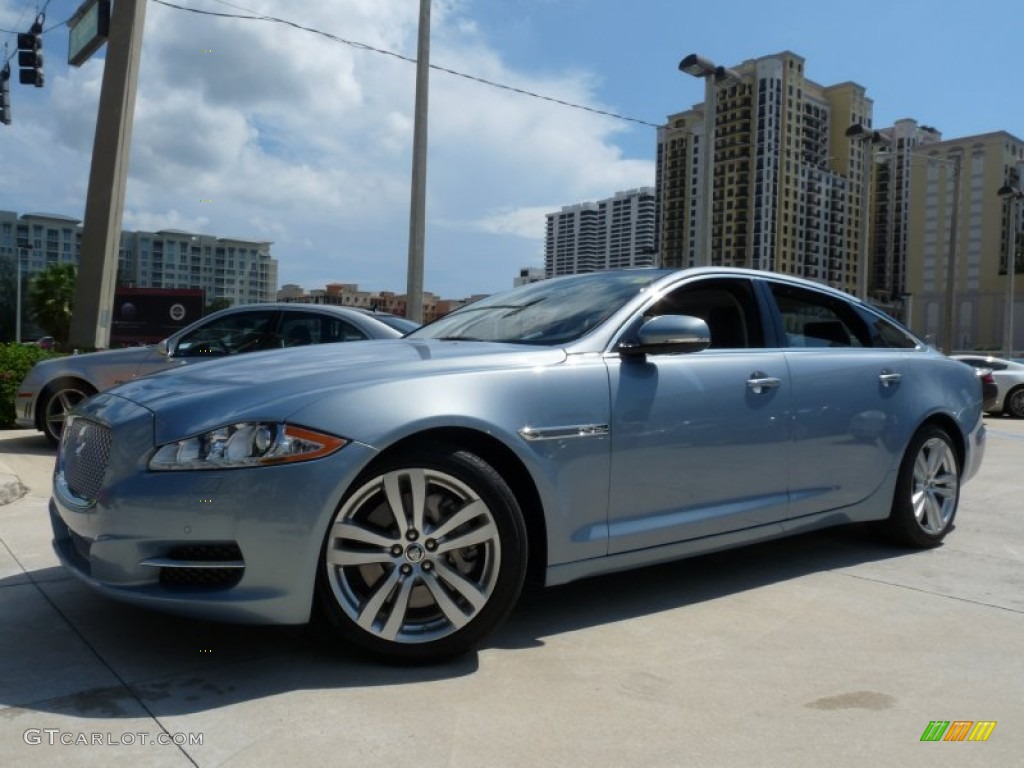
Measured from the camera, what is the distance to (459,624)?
2908 millimetres

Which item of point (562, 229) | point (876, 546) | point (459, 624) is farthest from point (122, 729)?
point (562, 229)

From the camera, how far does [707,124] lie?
14.5m

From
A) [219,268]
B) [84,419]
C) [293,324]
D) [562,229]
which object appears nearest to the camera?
[84,419]

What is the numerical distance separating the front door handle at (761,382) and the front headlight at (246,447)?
1991mm

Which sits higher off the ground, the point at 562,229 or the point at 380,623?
the point at 562,229

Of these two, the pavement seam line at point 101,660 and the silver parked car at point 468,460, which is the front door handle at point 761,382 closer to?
the silver parked car at point 468,460

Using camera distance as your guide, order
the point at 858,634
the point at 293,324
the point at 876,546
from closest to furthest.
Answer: the point at 858,634
the point at 876,546
the point at 293,324

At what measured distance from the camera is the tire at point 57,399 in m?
8.16

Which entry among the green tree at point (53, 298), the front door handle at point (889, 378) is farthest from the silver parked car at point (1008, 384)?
the green tree at point (53, 298)

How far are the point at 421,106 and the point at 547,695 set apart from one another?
11.7 metres

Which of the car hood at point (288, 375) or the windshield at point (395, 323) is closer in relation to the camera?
the car hood at point (288, 375)

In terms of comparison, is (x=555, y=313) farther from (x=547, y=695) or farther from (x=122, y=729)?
(x=122, y=729)

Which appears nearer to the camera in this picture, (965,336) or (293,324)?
(293,324)

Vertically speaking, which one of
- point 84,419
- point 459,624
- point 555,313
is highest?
point 555,313
